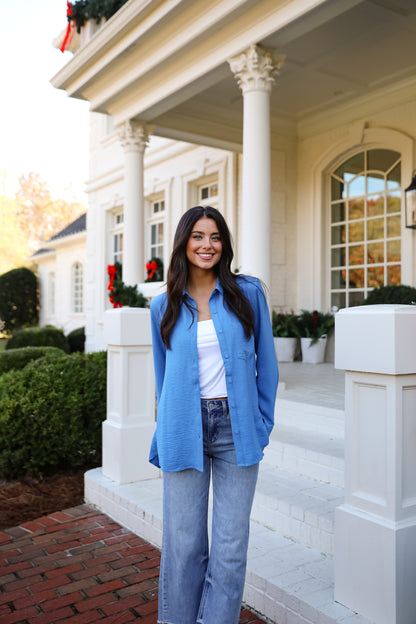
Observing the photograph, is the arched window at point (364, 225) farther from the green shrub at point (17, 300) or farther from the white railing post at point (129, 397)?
the green shrub at point (17, 300)

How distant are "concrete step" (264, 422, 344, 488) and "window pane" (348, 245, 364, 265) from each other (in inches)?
179

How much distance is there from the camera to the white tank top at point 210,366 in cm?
219

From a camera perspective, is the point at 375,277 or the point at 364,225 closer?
the point at 375,277

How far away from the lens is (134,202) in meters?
8.32

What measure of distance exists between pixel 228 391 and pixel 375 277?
6.57m

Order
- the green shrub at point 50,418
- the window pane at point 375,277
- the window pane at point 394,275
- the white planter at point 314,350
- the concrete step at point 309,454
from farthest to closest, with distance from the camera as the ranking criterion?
the white planter at point 314,350 → the window pane at point 375,277 → the window pane at point 394,275 → the green shrub at point 50,418 → the concrete step at point 309,454

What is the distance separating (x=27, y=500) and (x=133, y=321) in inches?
72.8

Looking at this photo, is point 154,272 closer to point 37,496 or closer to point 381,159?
point 381,159

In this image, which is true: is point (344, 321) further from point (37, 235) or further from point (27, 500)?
point (37, 235)

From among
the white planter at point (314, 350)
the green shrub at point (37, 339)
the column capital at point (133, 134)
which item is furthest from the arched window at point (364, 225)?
the green shrub at point (37, 339)

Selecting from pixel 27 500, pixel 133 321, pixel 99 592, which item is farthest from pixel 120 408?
pixel 99 592

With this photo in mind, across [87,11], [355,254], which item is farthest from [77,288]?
[355,254]

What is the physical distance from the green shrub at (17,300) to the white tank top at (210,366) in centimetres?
2141

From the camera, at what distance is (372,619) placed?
2408 mm
